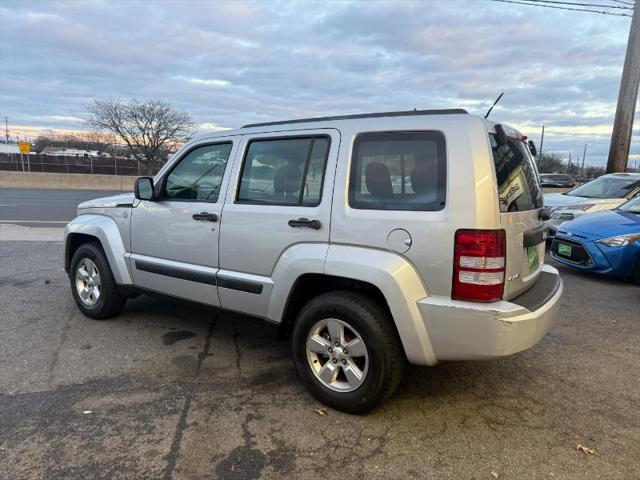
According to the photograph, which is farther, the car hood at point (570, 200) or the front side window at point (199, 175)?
the car hood at point (570, 200)

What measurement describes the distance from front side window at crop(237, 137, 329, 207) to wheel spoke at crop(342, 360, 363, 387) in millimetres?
1085

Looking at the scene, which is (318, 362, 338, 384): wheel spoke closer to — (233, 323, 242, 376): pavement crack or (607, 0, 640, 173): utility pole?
(233, 323, 242, 376): pavement crack

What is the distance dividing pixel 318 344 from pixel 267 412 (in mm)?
551

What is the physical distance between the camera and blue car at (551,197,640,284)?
21.3ft

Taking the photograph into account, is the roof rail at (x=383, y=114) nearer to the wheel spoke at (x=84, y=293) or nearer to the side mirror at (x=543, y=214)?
the side mirror at (x=543, y=214)

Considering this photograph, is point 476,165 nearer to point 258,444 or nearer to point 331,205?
point 331,205

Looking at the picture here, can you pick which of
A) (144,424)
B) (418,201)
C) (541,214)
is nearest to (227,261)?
(144,424)

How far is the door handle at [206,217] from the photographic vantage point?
374 cm

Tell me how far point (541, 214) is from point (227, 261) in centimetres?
234

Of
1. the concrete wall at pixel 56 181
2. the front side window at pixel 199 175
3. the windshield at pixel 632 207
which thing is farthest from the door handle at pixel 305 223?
the concrete wall at pixel 56 181

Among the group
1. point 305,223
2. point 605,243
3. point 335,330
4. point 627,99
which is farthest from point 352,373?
point 627,99

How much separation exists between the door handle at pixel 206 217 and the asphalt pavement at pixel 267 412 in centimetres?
78

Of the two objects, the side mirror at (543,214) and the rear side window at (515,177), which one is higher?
the rear side window at (515,177)

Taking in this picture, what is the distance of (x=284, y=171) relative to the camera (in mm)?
3514
